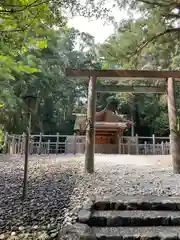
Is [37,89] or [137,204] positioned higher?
[37,89]

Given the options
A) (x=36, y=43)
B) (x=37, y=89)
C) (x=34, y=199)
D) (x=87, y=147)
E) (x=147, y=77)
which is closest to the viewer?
(x=36, y=43)

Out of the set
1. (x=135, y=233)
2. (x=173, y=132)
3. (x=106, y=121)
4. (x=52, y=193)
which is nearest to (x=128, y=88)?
(x=173, y=132)

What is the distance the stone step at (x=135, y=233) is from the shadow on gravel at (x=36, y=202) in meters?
0.52

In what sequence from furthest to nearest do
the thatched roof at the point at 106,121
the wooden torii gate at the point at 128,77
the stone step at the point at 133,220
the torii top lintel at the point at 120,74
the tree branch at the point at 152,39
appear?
1. the thatched roof at the point at 106,121
2. the torii top lintel at the point at 120,74
3. the wooden torii gate at the point at 128,77
4. the tree branch at the point at 152,39
5. the stone step at the point at 133,220

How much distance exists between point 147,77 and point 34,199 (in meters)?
4.29

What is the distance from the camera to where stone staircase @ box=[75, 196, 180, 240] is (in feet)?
8.07

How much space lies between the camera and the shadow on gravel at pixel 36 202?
273 centimetres

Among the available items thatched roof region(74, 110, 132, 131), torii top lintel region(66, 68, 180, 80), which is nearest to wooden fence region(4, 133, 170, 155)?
thatched roof region(74, 110, 132, 131)

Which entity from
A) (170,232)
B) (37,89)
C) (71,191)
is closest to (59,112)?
(37,89)

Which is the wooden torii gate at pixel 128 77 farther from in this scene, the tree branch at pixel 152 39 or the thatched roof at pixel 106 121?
the thatched roof at pixel 106 121

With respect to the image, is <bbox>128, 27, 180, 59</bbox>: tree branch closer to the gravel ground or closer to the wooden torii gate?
the wooden torii gate

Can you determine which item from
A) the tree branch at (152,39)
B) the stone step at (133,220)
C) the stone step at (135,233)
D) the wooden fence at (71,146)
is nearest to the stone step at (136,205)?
the stone step at (133,220)

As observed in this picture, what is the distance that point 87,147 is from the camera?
572 cm

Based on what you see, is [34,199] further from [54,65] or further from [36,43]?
[54,65]
